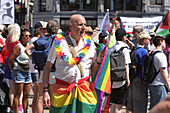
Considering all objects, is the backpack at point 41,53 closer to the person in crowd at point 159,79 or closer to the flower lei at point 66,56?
the flower lei at point 66,56

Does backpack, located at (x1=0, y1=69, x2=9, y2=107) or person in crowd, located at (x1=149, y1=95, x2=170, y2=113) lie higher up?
person in crowd, located at (x1=149, y1=95, x2=170, y2=113)

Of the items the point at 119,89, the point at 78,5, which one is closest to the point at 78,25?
the point at 119,89

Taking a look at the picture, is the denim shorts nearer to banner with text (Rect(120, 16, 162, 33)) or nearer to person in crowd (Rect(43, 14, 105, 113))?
person in crowd (Rect(43, 14, 105, 113))

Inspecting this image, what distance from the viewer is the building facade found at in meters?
33.4

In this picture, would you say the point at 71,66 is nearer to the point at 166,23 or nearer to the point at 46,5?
the point at 166,23

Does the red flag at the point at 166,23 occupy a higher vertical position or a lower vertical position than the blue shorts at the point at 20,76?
higher

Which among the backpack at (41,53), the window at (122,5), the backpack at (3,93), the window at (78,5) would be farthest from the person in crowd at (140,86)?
the window at (122,5)

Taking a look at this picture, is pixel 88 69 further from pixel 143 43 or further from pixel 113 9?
pixel 113 9

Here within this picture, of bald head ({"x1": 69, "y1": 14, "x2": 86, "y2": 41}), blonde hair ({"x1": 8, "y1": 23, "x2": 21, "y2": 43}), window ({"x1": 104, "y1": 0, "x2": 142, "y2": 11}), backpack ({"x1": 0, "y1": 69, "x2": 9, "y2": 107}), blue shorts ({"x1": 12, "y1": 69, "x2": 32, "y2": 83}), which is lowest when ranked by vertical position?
backpack ({"x1": 0, "y1": 69, "x2": 9, "y2": 107})

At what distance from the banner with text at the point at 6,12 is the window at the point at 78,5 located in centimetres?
2411

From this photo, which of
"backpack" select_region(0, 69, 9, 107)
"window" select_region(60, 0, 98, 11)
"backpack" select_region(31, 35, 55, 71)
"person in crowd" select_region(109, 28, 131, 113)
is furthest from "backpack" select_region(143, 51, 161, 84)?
"window" select_region(60, 0, 98, 11)

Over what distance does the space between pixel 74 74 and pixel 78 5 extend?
31400mm

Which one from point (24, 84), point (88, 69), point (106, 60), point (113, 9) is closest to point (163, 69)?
point (106, 60)

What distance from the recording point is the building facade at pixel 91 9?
109 ft
